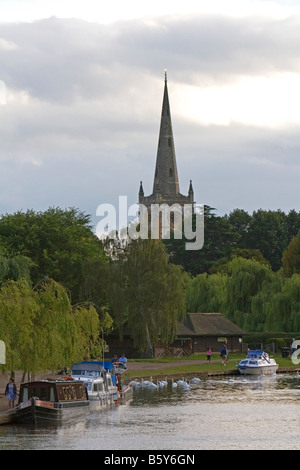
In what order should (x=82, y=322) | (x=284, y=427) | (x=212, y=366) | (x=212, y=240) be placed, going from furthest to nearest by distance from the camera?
(x=212, y=240), (x=212, y=366), (x=82, y=322), (x=284, y=427)

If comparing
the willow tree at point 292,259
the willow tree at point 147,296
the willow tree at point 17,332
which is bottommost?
the willow tree at point 17,332

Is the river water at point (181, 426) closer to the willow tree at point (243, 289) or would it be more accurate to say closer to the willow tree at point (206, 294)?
the willow tree at point (243, 289)

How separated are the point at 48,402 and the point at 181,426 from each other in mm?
6739

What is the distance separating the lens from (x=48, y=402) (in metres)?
49.4

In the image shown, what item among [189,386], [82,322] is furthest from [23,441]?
[189,386]

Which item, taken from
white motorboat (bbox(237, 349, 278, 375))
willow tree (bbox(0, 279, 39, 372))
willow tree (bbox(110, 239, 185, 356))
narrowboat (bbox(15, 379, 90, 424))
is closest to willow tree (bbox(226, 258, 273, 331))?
willow tree (bbox(110, 239, 185, 356))

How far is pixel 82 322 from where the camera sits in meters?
60.2

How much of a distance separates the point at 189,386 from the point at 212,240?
328ft

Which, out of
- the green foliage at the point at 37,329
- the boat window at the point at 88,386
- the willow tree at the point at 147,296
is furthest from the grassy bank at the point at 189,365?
the green foliage at the point at 37,329

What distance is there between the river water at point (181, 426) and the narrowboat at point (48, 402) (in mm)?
667

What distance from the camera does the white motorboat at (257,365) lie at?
8444 cm

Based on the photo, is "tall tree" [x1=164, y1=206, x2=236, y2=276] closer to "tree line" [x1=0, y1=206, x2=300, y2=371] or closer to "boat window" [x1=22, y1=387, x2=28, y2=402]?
"tree line" [x1=0, y1=206, x2=300, y2=371]

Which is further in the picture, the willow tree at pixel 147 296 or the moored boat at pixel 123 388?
the willow tree at pixel 147 296

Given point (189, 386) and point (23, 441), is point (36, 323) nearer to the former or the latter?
point (23, 441)
